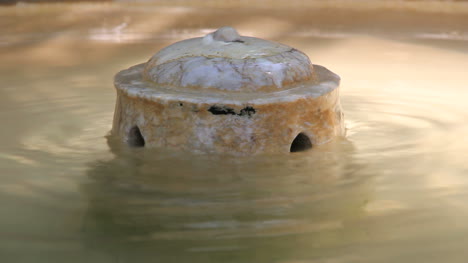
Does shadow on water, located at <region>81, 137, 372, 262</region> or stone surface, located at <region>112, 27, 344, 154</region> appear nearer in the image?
shadow on water, located at <region>81, 137, 372, 262</region>

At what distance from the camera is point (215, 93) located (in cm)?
354

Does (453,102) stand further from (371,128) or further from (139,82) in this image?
(139,82)

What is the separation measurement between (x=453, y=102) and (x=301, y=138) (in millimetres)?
1705

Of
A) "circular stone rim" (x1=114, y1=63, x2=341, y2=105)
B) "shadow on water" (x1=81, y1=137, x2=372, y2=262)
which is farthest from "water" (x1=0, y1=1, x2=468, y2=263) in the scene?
"circular stone rim" (x1=114, y1=63, x2=341, y2=105)

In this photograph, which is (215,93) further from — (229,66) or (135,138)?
(135,138)

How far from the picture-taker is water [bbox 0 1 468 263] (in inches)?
102

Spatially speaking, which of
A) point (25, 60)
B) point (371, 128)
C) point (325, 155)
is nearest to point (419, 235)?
point (325, 155)

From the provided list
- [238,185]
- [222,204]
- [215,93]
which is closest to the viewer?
[222,204]

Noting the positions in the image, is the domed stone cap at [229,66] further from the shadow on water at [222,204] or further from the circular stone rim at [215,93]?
the shadow on water at [222,204]

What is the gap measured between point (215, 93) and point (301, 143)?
65 centimetres

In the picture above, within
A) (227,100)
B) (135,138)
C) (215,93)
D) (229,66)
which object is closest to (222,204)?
(227,100)

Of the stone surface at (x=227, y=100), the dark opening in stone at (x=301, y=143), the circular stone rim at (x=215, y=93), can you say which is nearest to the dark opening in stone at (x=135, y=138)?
the stone surface at (x=227, y=100)

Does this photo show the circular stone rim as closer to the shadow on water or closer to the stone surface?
the stone surface

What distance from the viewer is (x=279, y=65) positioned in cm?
370
